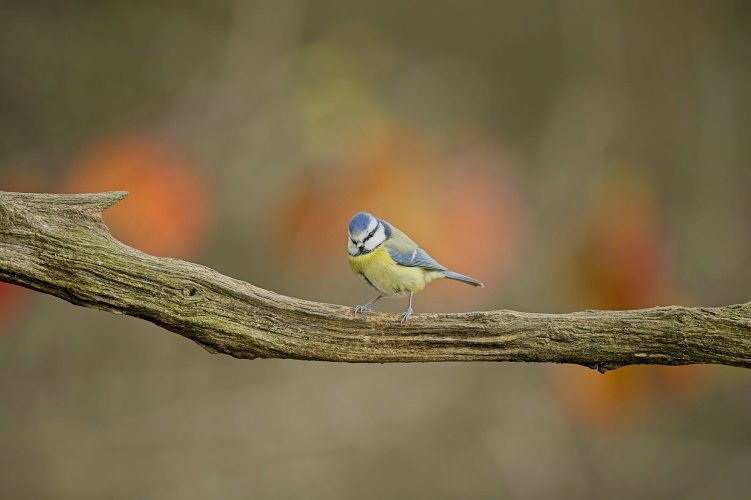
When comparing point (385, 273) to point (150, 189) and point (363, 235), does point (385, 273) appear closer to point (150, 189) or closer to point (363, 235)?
point (363, 235)

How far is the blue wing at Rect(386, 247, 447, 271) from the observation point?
10.2ft

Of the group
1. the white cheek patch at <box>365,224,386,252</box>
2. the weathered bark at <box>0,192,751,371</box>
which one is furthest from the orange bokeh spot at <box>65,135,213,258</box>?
the weathered bark at <box>0,192,751,371</box>

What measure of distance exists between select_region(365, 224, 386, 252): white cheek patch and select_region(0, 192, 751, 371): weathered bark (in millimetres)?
482

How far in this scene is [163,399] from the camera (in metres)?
5.71

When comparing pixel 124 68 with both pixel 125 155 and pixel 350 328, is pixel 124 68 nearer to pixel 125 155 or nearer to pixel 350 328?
pixel 125 155

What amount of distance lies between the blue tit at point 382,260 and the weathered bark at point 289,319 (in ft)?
1.38

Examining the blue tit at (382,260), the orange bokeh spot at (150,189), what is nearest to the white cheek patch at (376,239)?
the blue tit at (382,260)

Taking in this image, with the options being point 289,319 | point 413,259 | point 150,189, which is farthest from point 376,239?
point 150,189

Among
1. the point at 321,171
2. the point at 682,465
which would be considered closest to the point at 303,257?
the point at 321,171

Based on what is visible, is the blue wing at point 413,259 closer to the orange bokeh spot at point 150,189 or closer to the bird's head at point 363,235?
the bird's head at point 363,235

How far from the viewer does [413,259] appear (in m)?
3.16

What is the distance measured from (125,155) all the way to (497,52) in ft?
8.92

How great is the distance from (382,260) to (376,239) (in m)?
0.09

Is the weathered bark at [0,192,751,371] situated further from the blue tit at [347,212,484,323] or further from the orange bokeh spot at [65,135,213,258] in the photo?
the orange bokeh spot at [65,135,213,258]
